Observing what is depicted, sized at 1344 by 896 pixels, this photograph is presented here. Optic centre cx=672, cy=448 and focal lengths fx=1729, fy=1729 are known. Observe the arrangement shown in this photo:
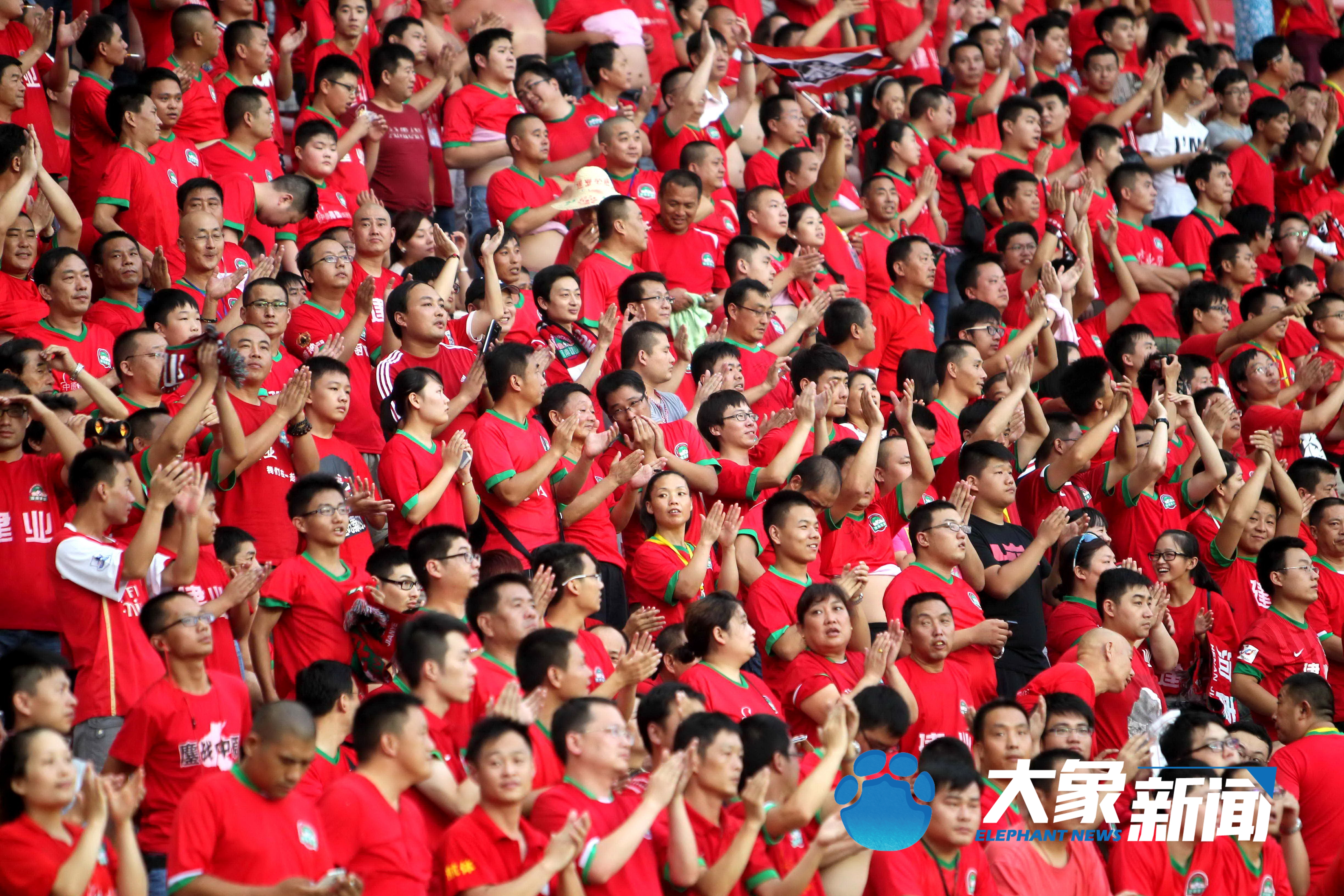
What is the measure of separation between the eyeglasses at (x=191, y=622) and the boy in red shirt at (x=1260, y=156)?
Answer: 28.5 ft

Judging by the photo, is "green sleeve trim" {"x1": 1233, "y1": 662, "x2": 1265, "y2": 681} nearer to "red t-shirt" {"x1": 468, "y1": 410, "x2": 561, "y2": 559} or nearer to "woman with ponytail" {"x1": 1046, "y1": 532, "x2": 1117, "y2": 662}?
"woman with ponytail" {"x1": 1046, "y1": 532, "x2": 1117, "y2": 662}

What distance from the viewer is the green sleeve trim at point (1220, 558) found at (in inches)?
329

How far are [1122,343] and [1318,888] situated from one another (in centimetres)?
377

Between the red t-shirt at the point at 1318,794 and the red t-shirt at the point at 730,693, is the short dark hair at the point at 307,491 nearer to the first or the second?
the red t-shirt at the point at 730,693

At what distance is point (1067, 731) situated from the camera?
243 inches

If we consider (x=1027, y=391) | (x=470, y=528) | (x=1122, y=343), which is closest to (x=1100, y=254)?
(x=1122, y=343)

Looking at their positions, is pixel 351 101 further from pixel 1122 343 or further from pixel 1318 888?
pixel 1318 888

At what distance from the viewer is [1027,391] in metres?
8.31

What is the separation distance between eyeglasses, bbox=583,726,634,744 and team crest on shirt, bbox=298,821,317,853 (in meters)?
0.80

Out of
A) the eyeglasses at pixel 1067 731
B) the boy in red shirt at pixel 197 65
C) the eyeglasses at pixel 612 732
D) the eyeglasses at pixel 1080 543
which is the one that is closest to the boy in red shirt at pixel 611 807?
the eyeglasses at pixel 612 732

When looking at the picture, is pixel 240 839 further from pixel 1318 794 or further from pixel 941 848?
pixel 1318 794

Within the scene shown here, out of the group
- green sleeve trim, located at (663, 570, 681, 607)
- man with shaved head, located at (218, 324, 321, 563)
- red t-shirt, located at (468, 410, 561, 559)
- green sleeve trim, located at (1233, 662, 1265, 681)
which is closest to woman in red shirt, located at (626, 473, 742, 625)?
green sleeve trim, located at (663, 570, 681, 607)

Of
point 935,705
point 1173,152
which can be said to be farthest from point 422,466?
point 1173,152

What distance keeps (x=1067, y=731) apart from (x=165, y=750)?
310 centimetres
